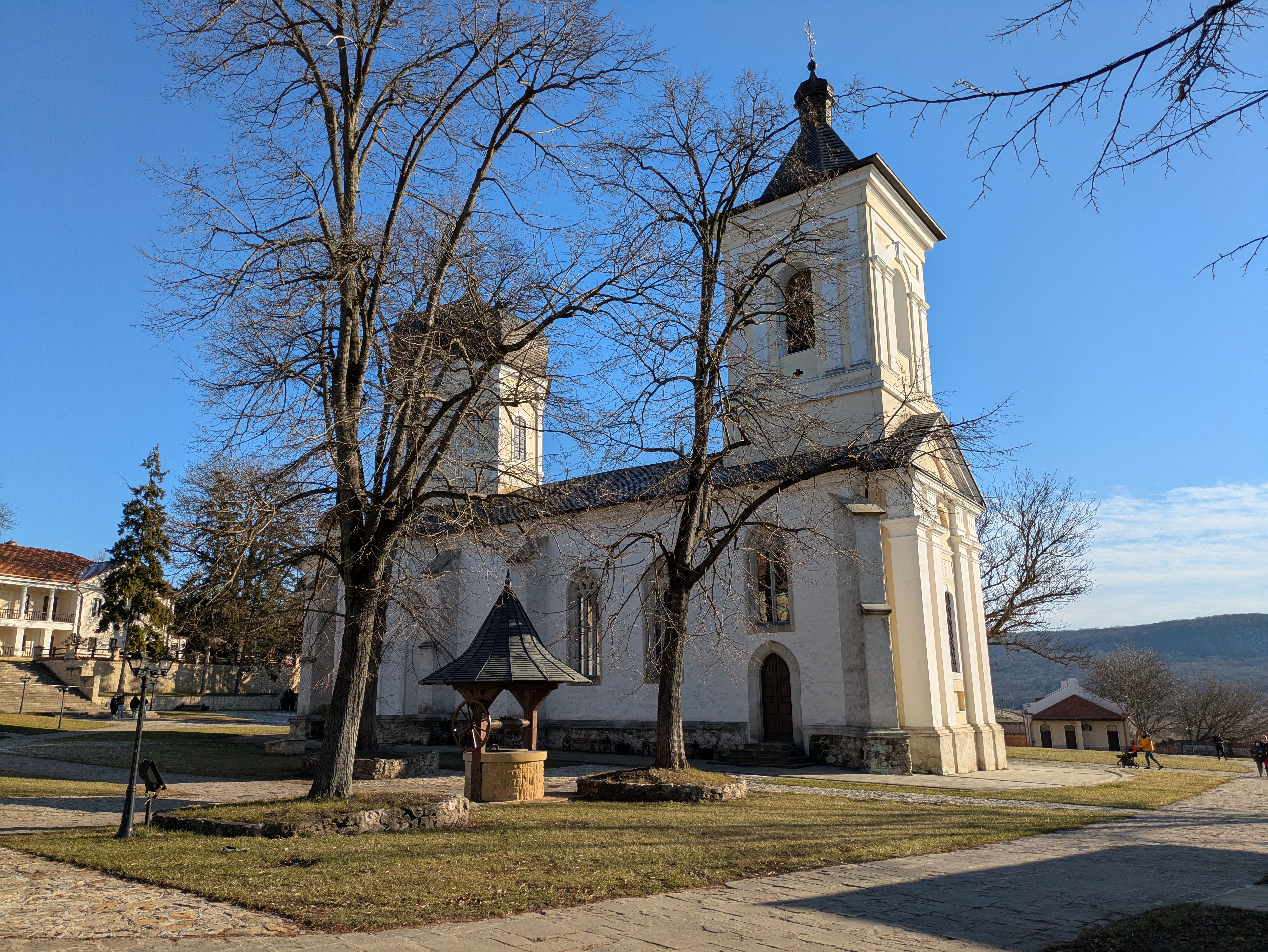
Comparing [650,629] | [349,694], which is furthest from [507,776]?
[650,629]

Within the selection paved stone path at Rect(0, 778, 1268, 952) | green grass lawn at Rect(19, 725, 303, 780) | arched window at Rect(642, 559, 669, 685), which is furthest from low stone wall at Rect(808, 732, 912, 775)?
green grass lawn at Rect(19, 725, 303, 780)

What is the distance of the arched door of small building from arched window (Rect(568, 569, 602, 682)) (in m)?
5.55

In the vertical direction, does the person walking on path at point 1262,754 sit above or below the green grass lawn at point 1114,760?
above

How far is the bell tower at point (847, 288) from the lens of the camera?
926 inches

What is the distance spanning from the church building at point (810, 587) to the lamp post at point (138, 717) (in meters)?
5.00

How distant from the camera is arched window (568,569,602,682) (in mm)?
26438

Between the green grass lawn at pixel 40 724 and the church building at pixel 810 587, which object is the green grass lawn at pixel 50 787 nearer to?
the church building at pixel 810 587

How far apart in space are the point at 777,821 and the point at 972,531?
1761 centimetres

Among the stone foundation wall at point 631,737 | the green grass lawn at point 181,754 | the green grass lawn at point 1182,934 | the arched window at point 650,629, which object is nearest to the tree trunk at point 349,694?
the green grass lawn at point 181,754

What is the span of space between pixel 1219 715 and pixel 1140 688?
6226mm

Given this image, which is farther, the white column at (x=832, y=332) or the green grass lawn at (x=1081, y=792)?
the white column at (x=832, y=332)

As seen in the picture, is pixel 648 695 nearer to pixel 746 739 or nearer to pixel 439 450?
pixel 746 739

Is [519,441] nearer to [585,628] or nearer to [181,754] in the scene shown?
[585,628]

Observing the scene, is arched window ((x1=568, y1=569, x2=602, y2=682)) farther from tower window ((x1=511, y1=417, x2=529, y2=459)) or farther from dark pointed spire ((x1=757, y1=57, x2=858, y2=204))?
dark pointed spire ((x1=757, y1=57, x2=858, y2=204))
